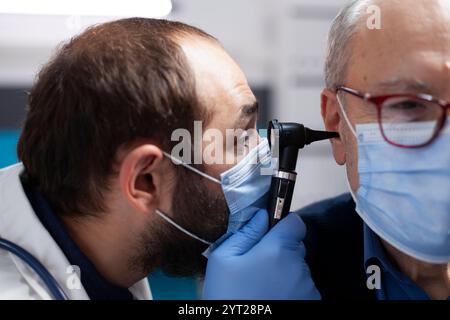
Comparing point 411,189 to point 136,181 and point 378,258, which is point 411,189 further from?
point 136,181

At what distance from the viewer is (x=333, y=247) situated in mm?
1237

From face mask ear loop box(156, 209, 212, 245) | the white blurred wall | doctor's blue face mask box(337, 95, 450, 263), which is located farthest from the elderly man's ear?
the white blurred wall

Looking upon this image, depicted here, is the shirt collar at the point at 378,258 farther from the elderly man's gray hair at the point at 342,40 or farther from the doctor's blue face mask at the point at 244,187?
the elderly man's gray hair at the point at 342,40

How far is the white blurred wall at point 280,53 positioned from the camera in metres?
1.69

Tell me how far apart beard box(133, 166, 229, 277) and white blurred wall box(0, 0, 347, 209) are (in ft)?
2.61

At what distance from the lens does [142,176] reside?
1.05 m

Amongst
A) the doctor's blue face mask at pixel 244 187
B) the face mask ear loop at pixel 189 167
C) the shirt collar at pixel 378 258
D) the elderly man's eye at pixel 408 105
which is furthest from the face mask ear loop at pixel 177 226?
the elderly man's eye at pixel 408 105

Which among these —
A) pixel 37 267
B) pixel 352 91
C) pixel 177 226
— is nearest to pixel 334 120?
pixel 352 91

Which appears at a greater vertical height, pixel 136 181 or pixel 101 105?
pixel 101 105

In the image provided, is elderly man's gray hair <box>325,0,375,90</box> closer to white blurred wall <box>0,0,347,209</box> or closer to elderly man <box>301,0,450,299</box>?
elderly man <box>301,0,450,299</box>

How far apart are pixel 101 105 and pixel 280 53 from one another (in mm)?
1004

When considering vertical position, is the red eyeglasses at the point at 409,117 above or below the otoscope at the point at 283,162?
above

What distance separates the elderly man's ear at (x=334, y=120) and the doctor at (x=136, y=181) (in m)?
0.18
